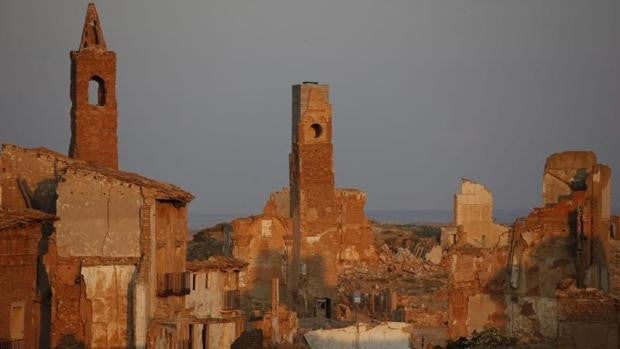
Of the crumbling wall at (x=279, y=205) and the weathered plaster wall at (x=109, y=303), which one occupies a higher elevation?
the crumbling wall at (x=279, y=205)

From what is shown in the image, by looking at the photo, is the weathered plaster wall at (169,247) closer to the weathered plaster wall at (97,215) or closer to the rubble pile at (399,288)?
the weathered plaster wall at (97,215)

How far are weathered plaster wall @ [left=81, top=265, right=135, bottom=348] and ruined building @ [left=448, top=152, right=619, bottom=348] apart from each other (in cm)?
880

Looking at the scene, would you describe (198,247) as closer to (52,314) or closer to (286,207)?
(286,207)

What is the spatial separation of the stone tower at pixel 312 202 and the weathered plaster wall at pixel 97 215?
1850 centimetres

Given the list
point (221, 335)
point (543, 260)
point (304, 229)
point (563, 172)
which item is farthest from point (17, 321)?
point (304, 229)

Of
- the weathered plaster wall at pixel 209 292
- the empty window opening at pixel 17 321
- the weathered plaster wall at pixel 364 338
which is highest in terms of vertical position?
the weathered plaster wall at pixel 209 292

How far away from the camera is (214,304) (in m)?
37.3

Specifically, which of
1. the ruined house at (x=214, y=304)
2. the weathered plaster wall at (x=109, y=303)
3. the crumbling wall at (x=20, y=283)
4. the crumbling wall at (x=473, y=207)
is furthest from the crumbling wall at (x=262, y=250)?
the crumbling wall at (x=20, y=283)

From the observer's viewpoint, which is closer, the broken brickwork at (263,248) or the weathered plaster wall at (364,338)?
the weathered plaster wall at (364,338)

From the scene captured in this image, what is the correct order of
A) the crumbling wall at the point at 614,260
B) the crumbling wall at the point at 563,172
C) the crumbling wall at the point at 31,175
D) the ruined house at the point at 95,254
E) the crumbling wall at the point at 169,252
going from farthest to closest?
the crumbling wall at the point at 614,260, the crumbling wall at the point at 563,172, the crumbling wall at the point at 169,252, the crumbling wall at the point at 31,175, the ruined house at the point at 95,254

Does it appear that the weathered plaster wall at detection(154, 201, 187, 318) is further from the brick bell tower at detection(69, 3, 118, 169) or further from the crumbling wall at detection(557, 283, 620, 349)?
the crumbling wall at detection(557, 283, 620, 349)

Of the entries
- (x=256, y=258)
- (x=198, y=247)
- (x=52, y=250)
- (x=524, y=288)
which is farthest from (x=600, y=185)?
(x=198, y=247)

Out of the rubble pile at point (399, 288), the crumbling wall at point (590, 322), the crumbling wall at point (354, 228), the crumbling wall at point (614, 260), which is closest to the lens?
the crumbling wall at point (590, 322)

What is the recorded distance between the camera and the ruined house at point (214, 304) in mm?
33406
